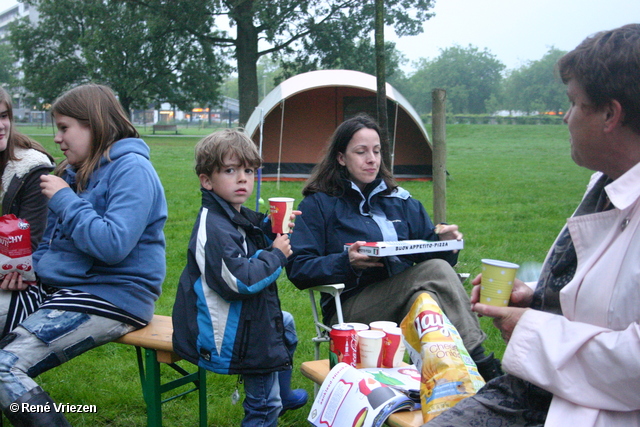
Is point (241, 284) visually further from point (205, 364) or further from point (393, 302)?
point (393, 302)

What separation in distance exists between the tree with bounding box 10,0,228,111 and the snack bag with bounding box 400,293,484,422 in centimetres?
1901

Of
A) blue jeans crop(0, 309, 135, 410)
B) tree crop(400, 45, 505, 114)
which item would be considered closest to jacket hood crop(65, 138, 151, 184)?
blue jeans crop(0, 309, 135, 410)

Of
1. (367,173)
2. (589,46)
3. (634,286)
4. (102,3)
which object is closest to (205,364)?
(367,173)

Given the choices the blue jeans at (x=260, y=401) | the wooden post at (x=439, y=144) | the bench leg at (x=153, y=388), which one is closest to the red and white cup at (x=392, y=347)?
the blue jeans at (x=260, y=401)

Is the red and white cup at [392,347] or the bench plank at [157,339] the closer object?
the red and white cup at [392,347]

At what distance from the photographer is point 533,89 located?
246 feet

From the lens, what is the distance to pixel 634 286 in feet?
4.39

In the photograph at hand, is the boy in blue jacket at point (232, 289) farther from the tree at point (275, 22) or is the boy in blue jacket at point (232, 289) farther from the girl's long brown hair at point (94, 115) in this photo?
the tree at point (275, 22)

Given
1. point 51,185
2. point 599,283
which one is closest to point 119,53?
point 51,185

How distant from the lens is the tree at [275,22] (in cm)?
1917

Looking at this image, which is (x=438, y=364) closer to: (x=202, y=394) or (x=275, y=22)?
(x=202, y=394)

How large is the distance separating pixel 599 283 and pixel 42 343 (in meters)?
2.07

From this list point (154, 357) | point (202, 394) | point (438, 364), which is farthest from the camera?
point (202, 394)

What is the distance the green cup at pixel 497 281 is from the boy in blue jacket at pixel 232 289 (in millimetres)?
916
